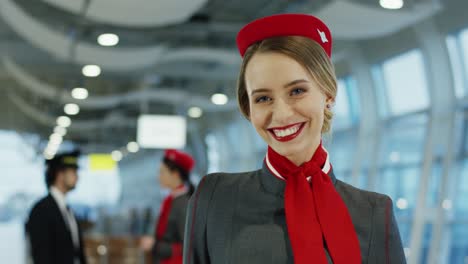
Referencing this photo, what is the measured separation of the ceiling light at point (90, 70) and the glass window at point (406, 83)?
545cm

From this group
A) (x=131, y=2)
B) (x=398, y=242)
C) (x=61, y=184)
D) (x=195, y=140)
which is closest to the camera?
(x=398, y=242)

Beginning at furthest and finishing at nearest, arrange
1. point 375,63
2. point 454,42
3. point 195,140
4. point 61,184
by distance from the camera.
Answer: point 195,140 < point 375,63 < point 454,42 < point 61,184

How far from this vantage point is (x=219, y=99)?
16172 millimetres

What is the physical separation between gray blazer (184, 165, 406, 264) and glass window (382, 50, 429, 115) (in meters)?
11.0

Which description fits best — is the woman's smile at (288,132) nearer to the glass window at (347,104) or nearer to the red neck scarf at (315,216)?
the red neck scarf at (315,216)

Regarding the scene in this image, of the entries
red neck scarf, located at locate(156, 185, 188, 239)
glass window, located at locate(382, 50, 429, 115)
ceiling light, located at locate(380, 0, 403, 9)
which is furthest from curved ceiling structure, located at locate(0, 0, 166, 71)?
red neck scarf, located at locate(156, 185, 188, 239)

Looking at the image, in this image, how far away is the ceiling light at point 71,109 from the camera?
16822 mm

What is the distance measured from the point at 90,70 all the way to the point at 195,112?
392cm

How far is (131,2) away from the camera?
→ 8.62 metres

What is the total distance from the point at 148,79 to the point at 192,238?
49.5 ft

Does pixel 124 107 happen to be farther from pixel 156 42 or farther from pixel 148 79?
pixel 156 42

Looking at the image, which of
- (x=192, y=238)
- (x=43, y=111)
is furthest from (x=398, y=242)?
(x=43, y=111)

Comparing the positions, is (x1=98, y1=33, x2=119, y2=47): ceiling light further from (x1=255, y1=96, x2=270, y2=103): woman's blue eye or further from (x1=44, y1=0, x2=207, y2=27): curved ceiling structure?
(x1=255, y1=96, x2=270, y2=103): woman's blue eye

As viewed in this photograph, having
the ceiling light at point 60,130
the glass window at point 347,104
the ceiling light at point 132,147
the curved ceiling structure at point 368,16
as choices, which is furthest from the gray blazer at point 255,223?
the ceiling light at point 60,130
